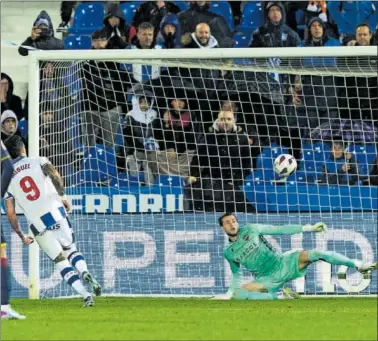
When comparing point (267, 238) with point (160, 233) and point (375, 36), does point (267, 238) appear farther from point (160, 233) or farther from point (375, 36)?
point (375, 36)

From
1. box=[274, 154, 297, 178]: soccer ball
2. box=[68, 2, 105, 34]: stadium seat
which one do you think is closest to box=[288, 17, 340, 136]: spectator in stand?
box=[274, 154, 297, 178]: soccer ball

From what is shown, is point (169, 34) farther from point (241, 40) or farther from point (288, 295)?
point (288, 295)

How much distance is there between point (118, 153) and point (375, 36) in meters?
3.80

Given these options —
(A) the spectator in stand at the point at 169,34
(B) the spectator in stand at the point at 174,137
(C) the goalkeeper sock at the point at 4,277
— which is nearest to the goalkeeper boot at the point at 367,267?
(B) the spectator in stand at the point at 174,137

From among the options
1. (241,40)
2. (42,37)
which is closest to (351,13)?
(241,40)

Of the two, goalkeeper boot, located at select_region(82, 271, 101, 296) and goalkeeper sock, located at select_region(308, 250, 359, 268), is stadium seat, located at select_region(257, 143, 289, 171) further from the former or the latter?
goalkeeper boot, located at select_region(82, 271, 101, 296)

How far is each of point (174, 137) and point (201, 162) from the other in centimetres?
61

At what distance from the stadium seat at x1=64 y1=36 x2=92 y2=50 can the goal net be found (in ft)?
5.71

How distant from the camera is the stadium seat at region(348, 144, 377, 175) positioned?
48.3 ft

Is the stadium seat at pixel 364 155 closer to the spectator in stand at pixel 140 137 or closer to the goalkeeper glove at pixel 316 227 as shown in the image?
the goalkeeper glove at pixel 316 227

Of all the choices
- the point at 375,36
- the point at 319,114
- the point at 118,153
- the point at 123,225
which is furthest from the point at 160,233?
the point at 375,36

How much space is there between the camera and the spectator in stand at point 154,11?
1694cm

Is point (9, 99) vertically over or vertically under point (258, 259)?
over

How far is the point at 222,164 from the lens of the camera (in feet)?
48.7
